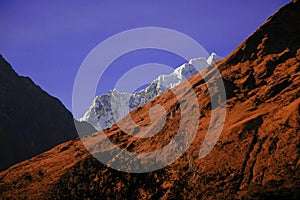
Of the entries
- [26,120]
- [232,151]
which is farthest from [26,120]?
[232,151]

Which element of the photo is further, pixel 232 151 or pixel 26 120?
pixel 26 120

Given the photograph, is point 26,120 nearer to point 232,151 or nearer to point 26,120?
point 26,120

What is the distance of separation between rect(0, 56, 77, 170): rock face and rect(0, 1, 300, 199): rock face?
42.5m

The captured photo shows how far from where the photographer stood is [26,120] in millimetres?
81812

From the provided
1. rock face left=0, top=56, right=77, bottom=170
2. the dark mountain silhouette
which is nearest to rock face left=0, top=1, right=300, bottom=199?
rock face left=0, top=56, right=77, bottom=170

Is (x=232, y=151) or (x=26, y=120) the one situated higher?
(x=26, y=120)

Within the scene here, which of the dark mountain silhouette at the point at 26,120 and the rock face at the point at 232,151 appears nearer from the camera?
the rock face at the point at 232,151

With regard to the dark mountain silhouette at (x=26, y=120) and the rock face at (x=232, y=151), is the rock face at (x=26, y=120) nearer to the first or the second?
the dark mountain silhouette at (x=26, y=120)

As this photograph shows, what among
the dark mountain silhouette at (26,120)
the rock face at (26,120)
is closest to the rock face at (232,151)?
the rock face at (26,120)

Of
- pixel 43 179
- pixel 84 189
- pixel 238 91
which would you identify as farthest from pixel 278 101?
pixel 43 179

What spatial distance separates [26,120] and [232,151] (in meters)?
67.8

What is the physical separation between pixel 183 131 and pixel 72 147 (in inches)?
497

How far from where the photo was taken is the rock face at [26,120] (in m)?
73.0

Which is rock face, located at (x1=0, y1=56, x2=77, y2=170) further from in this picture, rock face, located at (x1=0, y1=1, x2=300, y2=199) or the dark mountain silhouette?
rock face, located at (x1=0, y1=1, x2=300, y2=199)
